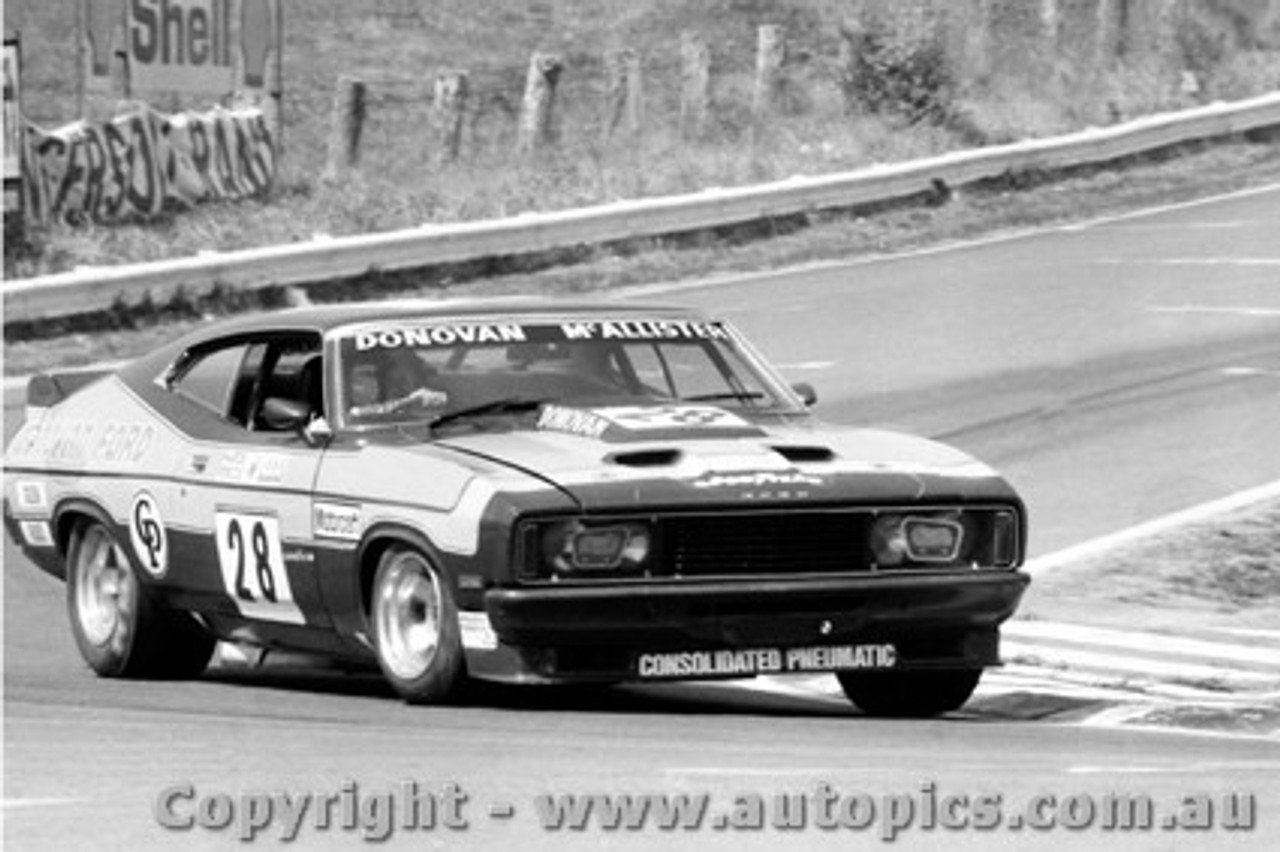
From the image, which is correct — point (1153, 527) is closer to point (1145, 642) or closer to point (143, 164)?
point (1145, 642)

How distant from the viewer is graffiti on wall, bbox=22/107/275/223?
2441 cm

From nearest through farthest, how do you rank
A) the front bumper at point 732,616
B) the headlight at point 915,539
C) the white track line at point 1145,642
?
the front bumper at point 732,616 → the headlight at point 915,539 → the white track line at point 1145,642

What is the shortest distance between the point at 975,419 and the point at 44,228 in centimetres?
853

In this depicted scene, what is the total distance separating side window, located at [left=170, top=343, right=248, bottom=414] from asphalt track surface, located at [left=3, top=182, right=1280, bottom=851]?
39.0 inches

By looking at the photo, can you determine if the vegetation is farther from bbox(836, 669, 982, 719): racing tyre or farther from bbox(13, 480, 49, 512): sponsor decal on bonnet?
bbox(836, 669, 982, 719): racing tyre

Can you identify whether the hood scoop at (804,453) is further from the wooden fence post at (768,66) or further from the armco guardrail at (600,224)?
the wooden fence post at (768,66)

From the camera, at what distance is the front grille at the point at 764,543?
10.1 meters

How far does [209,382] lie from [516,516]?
2859 mm

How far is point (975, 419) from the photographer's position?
59.3ft

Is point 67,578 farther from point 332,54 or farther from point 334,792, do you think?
point 332,54

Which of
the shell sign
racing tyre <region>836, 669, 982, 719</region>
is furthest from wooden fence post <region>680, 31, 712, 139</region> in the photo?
racing tyre <region>836, 669, 982, 719</region>

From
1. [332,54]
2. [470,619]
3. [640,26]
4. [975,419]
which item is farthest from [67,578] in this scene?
[640,26]

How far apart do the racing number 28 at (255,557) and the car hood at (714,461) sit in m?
0.81

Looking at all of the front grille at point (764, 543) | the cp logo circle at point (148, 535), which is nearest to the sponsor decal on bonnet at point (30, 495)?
the cp logo circle at point (148, 535)
